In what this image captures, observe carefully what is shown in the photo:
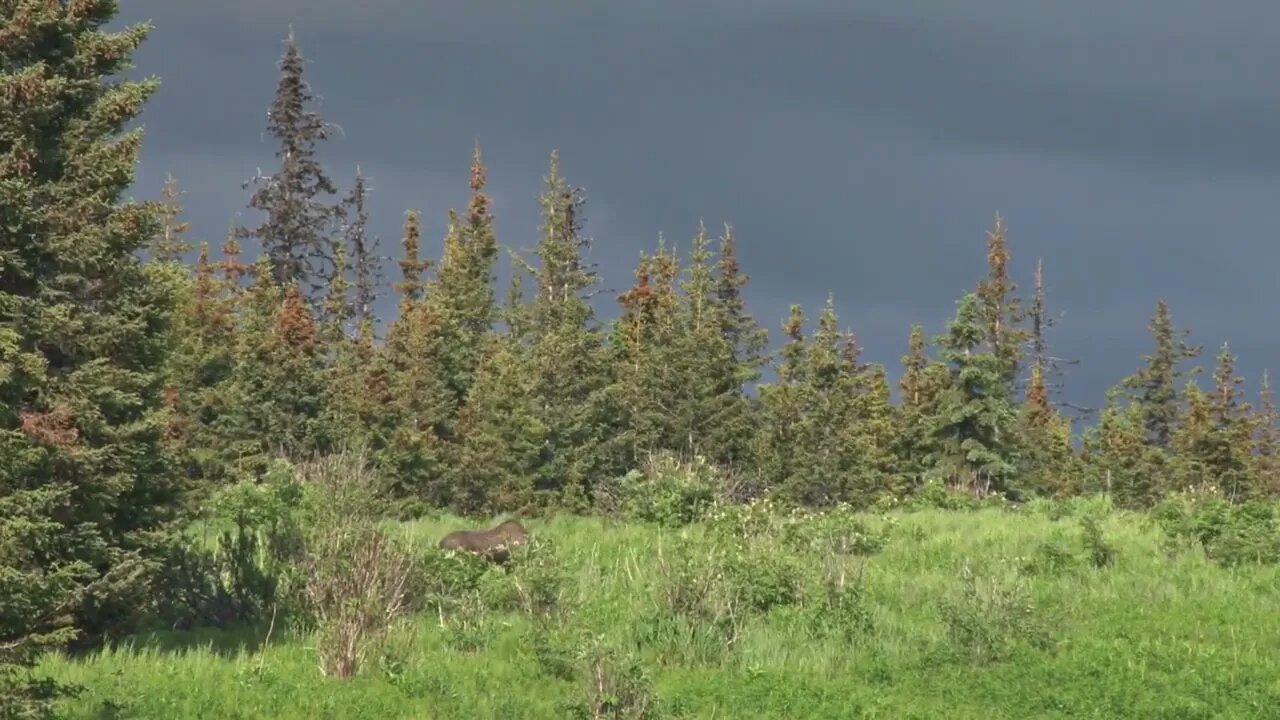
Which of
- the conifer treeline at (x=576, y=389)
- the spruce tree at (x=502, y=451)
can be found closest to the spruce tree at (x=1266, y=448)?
the conifer treeline at (x=576, y=389)

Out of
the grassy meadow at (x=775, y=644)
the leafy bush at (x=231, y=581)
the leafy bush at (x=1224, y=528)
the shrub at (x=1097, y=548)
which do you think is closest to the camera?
the grassy meadow at (x=775, y=644)

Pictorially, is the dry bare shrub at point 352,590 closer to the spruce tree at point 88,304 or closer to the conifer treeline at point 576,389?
the spruce tree at point 88,304

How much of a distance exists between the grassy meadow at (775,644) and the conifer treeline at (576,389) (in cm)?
1808

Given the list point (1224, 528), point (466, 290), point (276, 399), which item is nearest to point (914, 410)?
point (466, 290)

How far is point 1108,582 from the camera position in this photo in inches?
789

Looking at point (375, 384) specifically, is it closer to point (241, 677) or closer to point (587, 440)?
point (587, 440)

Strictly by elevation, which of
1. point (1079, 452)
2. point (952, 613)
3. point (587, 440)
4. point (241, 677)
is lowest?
point (241, 677)

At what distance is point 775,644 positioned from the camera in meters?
16.4

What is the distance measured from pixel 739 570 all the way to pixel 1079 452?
64.2 m

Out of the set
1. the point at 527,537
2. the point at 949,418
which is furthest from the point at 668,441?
the point at 527,537

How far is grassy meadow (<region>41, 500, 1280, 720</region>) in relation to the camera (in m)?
13.3

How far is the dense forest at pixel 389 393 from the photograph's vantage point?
49.5 ft

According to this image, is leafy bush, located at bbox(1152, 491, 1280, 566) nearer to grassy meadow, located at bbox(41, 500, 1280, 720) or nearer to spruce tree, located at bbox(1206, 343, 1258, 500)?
grassy meadow, located at bbox(41, 500, 1280, 720)

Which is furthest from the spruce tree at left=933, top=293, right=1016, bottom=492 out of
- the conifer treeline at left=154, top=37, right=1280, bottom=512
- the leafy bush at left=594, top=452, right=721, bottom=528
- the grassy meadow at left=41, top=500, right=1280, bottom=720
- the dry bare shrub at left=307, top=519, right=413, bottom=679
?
the dry bare shrub at left=307, top=519, right=413, bottom=679
